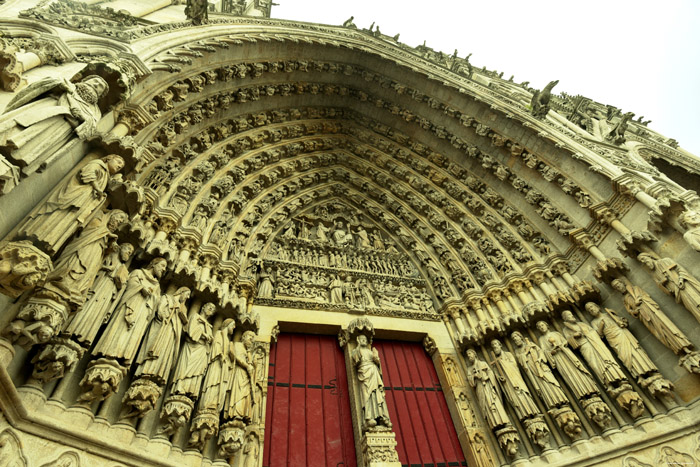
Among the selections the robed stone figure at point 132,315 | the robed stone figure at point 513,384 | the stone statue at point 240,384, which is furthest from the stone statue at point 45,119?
the robed stone figure at point 513,384

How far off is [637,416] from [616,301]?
147 cm

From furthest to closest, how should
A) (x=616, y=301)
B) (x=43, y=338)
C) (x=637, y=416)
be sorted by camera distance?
(x=616, y=301), (x=637, y=416), (x=43, y=338)

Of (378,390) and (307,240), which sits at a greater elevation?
(307,240)

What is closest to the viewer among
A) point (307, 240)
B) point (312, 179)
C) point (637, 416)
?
point (637, 416)

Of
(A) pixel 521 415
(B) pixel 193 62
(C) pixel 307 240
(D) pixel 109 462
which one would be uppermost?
(B) pixel 193 62

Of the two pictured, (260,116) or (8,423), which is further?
(260,116)

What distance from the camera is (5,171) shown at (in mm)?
1992

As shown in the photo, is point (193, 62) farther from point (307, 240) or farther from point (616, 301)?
point (616, 301)

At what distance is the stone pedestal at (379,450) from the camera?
12.1ft

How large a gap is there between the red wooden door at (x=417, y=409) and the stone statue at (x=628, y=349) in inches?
87.1

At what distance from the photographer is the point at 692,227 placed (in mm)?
4008

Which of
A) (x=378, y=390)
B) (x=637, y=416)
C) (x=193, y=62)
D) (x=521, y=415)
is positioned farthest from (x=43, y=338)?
(x=637, y=416)

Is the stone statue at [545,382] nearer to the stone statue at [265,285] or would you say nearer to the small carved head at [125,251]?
the stone statue at [265,285]

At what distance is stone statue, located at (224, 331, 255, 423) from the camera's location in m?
3.38
